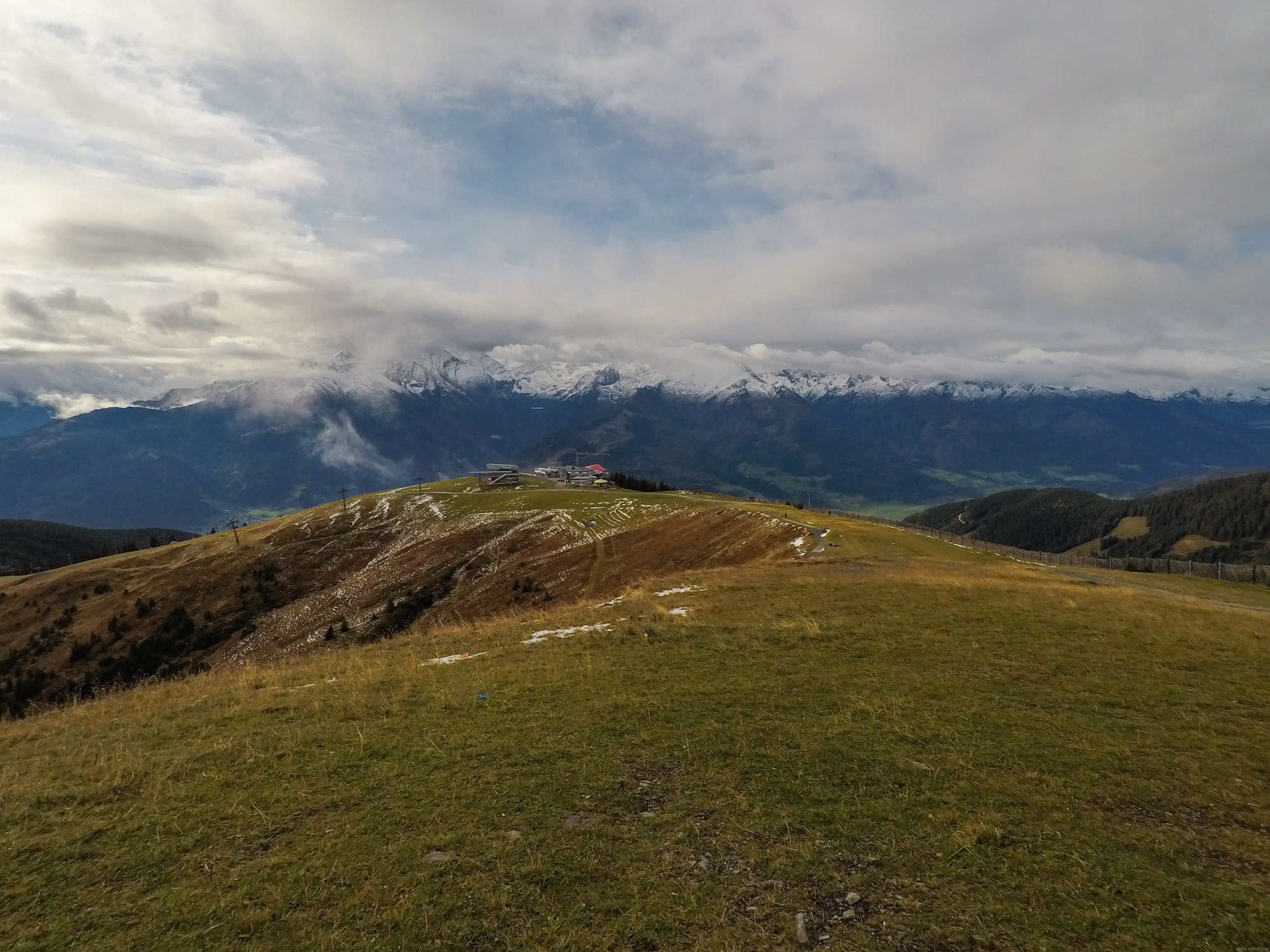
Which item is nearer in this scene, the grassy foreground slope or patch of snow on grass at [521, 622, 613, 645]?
the grassy foreground slope

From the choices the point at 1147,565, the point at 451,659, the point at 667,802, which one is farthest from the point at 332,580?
the point at 1147,565

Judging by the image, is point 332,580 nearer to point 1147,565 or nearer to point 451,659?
point 451,659

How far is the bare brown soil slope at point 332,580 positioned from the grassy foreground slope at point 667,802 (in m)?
37.2

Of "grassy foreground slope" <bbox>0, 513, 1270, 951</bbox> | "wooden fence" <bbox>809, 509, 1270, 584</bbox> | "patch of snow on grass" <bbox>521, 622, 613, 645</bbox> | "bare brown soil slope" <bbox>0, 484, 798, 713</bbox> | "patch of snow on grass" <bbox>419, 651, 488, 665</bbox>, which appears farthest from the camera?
"bare brown soil slope" <bbox>0, 484, 798, 713</bbox>

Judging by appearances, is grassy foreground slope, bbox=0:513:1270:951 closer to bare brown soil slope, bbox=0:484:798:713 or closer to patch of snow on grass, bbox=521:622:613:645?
patch of snow on grass, bbox=521:622:613:645

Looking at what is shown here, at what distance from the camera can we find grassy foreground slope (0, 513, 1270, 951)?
8555 mm

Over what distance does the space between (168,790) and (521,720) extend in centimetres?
752

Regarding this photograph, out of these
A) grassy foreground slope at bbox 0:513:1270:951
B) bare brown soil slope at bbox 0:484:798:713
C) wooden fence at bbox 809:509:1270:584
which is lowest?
bare brown soil slope at bbox 0:484:798:713

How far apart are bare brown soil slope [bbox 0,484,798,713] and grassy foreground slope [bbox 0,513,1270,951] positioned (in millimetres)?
37227

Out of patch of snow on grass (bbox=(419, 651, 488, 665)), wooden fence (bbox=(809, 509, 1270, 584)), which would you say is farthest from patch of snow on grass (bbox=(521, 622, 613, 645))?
wooden fence (bbox=(809, 509, 1270, 584))

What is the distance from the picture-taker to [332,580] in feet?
347

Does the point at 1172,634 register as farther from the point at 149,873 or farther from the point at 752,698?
the point at 149,873

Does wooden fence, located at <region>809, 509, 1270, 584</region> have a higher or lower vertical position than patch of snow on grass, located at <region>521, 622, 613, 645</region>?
lower

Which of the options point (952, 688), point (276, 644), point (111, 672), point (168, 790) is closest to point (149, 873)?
point (168, 790)
